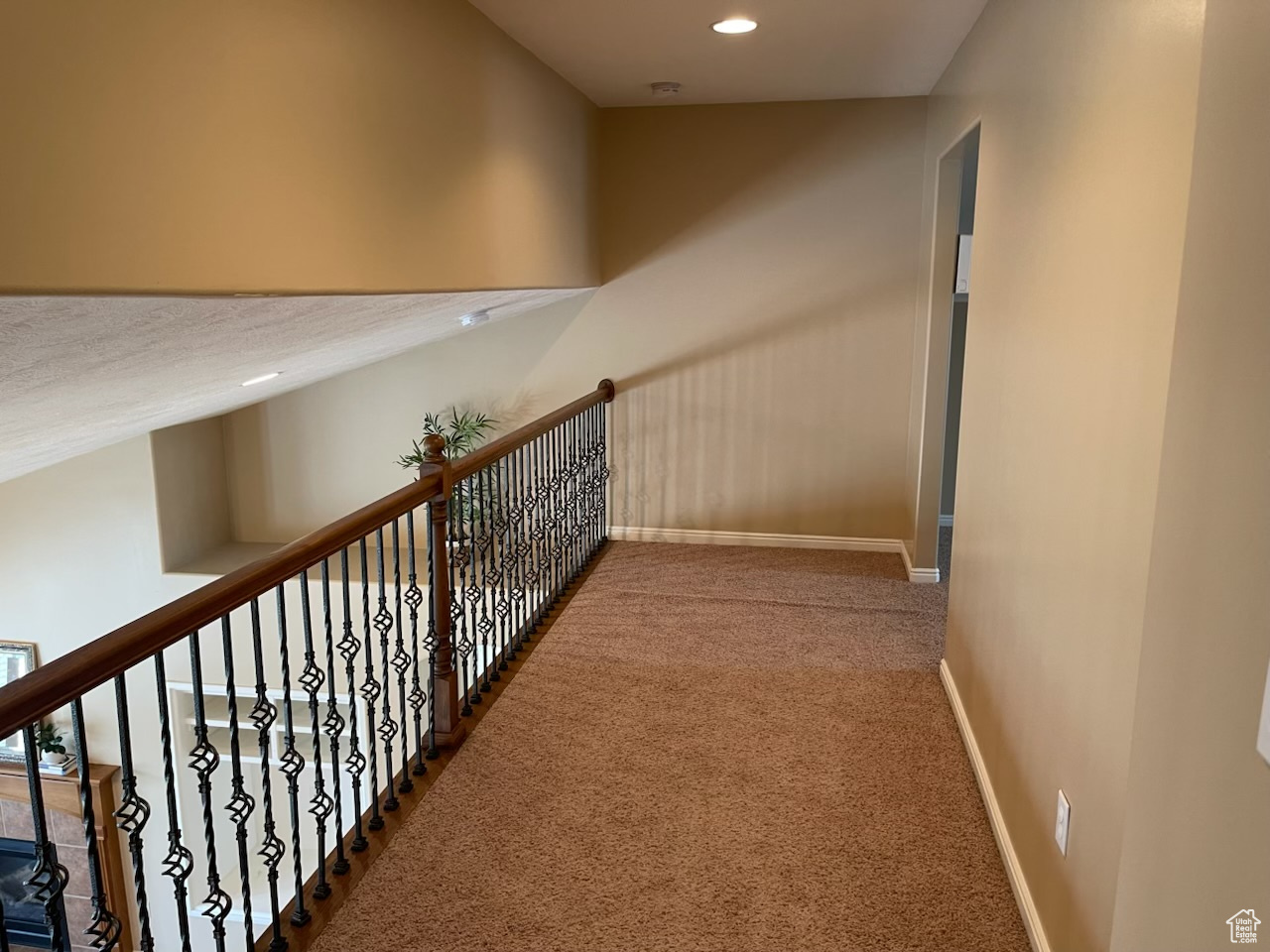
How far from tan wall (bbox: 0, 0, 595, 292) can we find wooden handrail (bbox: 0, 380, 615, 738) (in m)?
0.56

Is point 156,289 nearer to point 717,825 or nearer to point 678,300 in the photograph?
point 717,825

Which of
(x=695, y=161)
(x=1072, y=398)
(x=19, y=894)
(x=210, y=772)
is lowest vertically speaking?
(x=19, y=894)

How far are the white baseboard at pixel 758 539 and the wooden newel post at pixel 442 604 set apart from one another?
247cm

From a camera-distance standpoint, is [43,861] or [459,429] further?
[459,429]

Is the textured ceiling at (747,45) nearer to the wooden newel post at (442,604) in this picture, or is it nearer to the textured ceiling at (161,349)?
the textured ceiling at (161,349)

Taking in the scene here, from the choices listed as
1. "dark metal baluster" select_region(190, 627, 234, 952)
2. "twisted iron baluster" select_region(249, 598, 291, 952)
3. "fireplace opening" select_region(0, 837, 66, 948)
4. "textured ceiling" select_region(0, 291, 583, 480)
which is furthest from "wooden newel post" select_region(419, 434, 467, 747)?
"fireplace opening" select_region(0, 837, 66, 948)

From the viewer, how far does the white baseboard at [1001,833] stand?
6.89 feet

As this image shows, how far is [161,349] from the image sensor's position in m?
2.29

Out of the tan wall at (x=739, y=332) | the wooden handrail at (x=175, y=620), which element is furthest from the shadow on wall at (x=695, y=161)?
the wooden handrail at (x=175, y=620)

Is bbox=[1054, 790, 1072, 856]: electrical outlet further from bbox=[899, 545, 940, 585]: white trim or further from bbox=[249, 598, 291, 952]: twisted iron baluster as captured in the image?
bbox=[899, 545, 940, 585]: white trim

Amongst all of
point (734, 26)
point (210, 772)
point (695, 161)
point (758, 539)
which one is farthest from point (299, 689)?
point (734, 26)

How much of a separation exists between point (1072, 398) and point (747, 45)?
2.27 metres

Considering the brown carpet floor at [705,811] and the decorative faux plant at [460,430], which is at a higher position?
the decorative faux plant at [460,430]

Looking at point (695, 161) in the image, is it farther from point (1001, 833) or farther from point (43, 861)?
point (43, 861)
